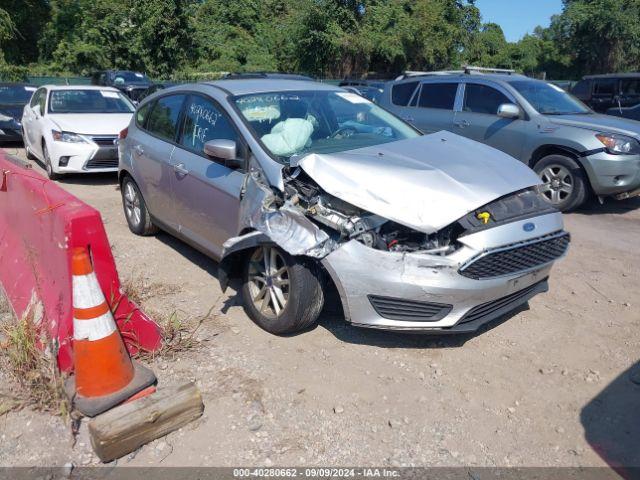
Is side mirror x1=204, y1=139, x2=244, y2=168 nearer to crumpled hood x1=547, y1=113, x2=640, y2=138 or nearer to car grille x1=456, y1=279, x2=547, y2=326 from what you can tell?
car grille x1=456, y1=279, x2=547, y2=326

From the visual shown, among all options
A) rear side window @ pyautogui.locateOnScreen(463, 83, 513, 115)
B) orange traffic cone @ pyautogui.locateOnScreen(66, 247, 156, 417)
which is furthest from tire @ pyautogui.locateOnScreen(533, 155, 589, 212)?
orange traffic cone @ pyautogui.locateOnScreen(66, 247, 156, 417)

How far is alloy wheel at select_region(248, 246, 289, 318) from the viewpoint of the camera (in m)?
3.96

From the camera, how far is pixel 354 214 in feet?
11.9

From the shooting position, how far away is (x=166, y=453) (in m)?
2.92

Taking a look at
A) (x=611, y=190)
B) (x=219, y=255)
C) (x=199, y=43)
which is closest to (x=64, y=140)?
(x=219, y=255)

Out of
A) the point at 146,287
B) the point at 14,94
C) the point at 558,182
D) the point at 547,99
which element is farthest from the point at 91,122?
the point at 558,182

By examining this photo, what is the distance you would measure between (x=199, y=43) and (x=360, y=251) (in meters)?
30.5

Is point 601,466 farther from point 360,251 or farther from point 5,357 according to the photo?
point 5,357

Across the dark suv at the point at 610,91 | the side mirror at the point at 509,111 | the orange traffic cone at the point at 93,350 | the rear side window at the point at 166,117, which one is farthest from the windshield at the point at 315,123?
the dark suv at the point at 610,91

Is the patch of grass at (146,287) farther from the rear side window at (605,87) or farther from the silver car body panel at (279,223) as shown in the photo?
the rear side window at (605,87)

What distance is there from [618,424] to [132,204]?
5.08 meters

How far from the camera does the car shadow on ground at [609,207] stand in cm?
772

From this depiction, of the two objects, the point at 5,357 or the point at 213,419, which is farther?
the point at 5,357

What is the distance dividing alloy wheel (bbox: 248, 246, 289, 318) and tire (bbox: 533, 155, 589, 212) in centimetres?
462
